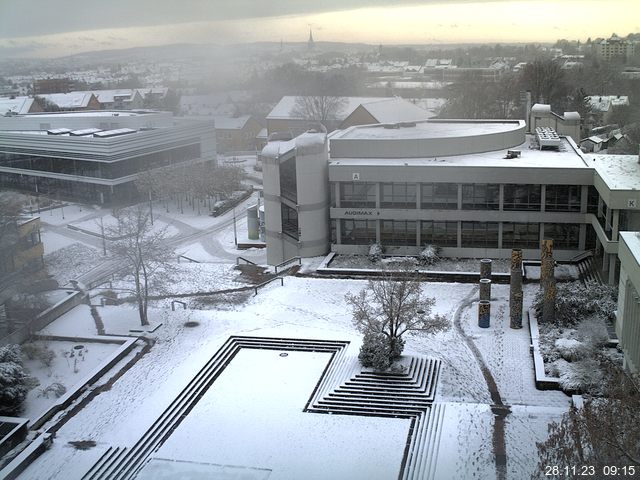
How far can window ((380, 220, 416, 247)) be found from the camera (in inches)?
720

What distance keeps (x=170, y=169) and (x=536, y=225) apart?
14.6m

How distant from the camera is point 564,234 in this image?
17.5 meters

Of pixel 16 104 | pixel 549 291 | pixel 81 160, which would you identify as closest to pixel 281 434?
pixel 549 291

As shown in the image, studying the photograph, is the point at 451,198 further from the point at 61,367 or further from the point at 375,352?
the point at 61,367

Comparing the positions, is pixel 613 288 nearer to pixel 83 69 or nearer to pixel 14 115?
pixel 83 69

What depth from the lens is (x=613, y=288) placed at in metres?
13.9

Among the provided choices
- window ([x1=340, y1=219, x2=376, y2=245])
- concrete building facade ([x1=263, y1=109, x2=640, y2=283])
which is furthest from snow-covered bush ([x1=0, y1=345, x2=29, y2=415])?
window ([x1=340, y1=219, x2=376, y2=245])

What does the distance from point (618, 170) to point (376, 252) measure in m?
5.99

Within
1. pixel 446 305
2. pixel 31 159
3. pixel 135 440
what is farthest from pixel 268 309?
pixel 31 159

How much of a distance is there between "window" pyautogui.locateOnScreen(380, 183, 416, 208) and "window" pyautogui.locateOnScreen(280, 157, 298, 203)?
2.30 meters

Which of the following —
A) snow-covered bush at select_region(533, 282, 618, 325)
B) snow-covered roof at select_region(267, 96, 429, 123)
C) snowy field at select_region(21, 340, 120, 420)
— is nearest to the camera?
snowy field at select_region(21, 340, 120, 420)

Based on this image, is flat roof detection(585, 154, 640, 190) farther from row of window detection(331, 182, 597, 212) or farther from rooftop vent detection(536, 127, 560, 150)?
rooftop vent detection(536, 127, 560, 150)

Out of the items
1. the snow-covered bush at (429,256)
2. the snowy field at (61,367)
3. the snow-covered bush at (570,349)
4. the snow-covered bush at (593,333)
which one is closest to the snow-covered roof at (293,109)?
the snow-covered bush at (429,256)

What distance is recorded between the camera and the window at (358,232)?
1853 centimetres
